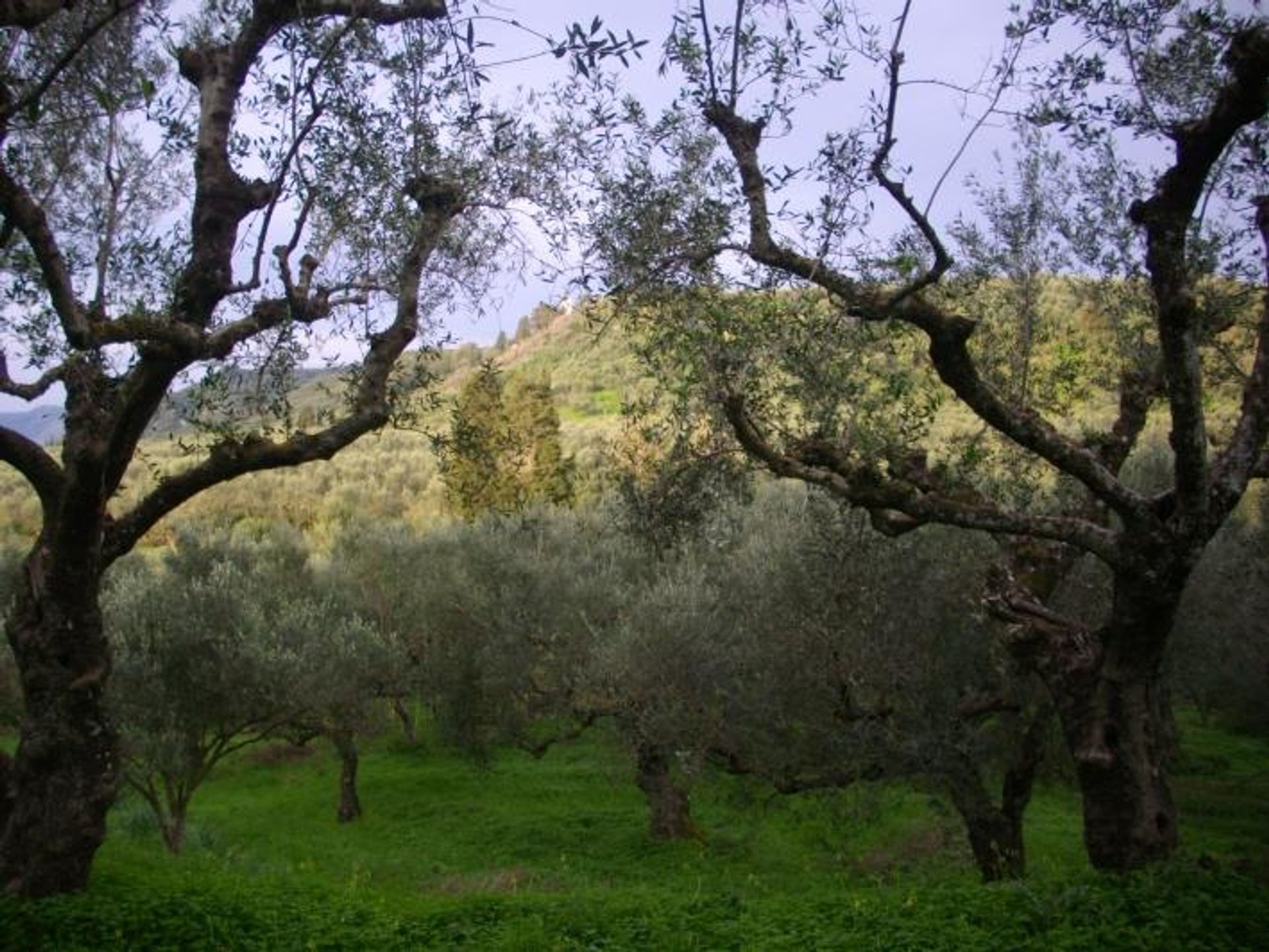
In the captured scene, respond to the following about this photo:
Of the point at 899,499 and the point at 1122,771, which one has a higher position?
the point at 899,499

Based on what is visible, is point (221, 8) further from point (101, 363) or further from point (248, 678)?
point (248, 678)

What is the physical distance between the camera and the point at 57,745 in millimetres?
8844

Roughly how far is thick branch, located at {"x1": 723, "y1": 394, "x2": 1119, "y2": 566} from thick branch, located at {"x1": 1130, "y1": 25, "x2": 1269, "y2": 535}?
814 millimetres

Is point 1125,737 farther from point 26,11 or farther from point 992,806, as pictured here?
point 26,11

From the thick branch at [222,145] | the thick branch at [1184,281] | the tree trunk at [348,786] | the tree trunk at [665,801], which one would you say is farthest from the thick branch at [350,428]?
the tree trunk at [348,786]

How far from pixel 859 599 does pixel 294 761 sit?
23.7 metres

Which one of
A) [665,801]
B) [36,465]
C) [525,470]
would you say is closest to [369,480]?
[525,470]

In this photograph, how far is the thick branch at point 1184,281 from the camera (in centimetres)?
742

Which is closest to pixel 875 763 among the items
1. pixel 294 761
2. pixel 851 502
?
pixel 851 502

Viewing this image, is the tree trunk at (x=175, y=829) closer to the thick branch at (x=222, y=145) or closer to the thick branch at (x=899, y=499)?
the thick branch at (x=222, y=145)

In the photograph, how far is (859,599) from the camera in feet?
47.2

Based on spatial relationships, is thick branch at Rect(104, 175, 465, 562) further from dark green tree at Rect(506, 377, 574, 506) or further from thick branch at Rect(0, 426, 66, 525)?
dark green tree at Rect(506, 377, 574, 506)

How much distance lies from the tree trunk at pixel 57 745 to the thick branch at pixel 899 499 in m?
6.15

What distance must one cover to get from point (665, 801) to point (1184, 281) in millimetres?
16842
